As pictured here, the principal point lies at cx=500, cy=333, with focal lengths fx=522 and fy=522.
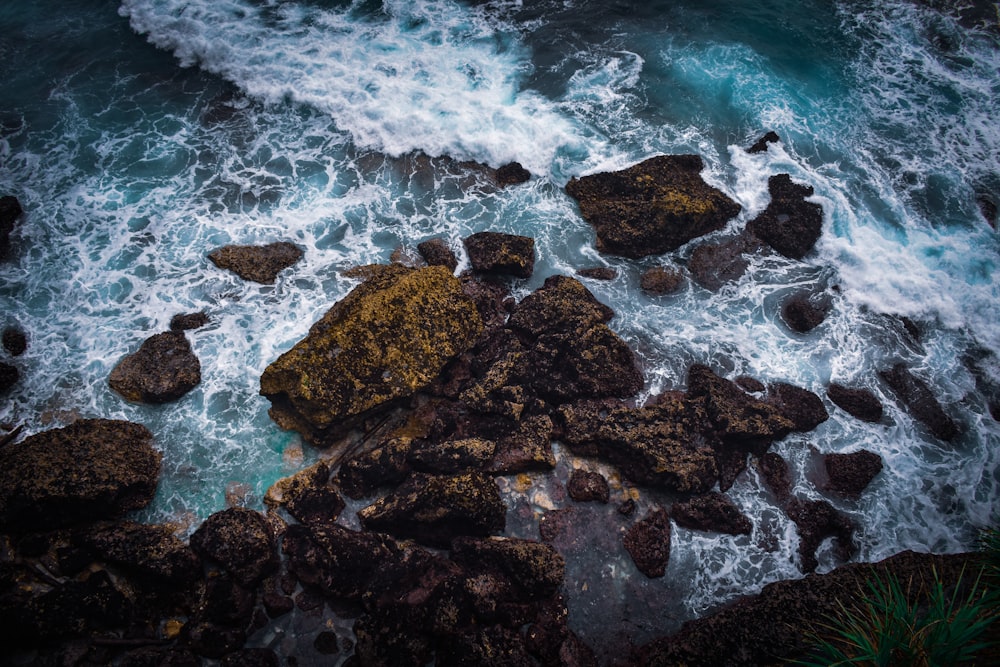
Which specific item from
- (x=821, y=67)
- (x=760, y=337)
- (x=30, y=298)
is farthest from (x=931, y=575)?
(x=30, y=298)

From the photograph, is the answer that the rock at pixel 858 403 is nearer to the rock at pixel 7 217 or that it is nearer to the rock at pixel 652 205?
the rock at pixel 652 205

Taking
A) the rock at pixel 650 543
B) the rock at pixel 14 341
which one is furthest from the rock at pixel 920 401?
the rock at pixel 14 341

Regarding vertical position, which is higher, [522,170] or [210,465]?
[522,170]

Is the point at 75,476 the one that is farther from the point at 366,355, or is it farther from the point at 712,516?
the point at 712,516

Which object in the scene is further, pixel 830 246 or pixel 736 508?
pixel 830 246

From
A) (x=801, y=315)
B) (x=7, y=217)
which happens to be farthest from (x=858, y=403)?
(x=7, y=217)

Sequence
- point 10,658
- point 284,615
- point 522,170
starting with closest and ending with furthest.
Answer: point 10,658, point 284,615, point 522,170

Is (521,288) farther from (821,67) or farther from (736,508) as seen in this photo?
(821,67)

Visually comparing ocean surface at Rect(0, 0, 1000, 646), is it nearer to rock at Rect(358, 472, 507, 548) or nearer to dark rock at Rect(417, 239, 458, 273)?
dark rock at Rect(417, 239, 458, 273)
